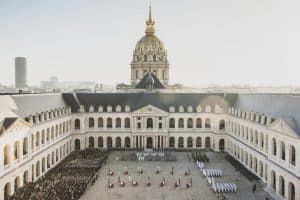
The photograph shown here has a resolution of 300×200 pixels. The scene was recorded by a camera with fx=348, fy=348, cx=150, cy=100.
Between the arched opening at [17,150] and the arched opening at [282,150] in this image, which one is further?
the arched opening at [17,150]

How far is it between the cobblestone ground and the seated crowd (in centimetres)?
167

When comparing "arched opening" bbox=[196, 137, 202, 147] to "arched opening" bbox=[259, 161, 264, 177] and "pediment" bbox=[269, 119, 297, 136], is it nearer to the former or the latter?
"arched opening" bbox=[259, 161, 264, 177]

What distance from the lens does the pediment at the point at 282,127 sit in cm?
4962

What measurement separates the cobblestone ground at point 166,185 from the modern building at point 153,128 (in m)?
4.30

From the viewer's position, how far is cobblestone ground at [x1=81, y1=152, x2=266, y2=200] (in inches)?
2098

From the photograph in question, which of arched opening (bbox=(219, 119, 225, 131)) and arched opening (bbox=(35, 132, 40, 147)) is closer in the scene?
arched opening (bbox=(35, 132, 40, 147))

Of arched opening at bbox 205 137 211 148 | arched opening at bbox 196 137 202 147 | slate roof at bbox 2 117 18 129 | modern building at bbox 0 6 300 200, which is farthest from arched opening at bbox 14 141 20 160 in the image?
arched opening at bbox 205 137 211 148

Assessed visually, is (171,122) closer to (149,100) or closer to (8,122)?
(149,100)

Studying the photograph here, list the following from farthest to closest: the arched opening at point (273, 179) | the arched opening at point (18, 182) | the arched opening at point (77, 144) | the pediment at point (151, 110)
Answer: the arched opening at point (77, 144)
the pediment at point (151, 110)
the arched opening at point (273, 179)
the arched opening at point (18, 182)

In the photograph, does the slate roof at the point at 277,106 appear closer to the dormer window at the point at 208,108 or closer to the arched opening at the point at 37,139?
the dormer window at the point at 208,108

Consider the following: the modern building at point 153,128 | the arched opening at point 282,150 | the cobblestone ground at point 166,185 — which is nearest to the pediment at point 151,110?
the modern building at point 153,128

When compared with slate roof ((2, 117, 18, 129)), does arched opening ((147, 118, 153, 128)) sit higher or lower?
lower

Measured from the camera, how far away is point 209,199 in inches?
2044

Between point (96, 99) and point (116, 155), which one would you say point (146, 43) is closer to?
point (96, 99)
